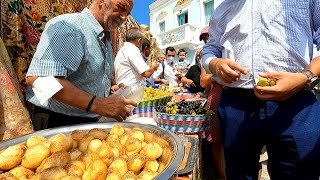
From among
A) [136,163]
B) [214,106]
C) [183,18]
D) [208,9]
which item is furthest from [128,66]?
[183,18]

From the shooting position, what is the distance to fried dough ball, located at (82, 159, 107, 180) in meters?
0.68

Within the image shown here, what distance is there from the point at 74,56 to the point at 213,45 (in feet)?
2.77

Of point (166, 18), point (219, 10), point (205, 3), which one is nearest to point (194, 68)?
point (219, 10)

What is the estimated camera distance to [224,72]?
1.18m

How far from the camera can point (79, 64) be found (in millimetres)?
1314

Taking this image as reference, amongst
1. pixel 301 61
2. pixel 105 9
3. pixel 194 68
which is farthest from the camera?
pixel 194 68

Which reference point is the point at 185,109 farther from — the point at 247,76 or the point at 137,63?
the point at 137,63

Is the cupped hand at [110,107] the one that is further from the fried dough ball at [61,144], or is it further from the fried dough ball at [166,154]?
the fried dough ball at [166,154]

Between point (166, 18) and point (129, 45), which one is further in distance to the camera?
point (166, 18)

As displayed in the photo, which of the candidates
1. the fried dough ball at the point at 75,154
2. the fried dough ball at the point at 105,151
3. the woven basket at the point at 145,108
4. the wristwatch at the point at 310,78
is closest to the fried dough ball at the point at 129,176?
the fried dough ball at the point at 105,151

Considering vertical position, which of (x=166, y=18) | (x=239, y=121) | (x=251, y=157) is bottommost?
(x=251, y=157)

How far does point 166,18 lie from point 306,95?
21876 mm

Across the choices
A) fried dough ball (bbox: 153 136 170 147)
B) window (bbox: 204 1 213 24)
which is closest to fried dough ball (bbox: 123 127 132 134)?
fried dough ball (bbox: 153 136 170 147)

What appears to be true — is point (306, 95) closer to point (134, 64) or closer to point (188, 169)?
point (188, 169)
